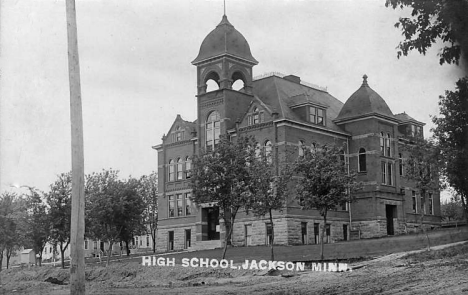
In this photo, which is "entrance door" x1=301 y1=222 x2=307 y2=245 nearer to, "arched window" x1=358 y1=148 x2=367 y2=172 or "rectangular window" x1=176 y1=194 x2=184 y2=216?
"arched window" x1=358 y1=148 x2=367 y2=172

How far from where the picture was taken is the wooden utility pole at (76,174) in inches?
678

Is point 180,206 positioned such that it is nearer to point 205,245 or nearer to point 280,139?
point 205,245

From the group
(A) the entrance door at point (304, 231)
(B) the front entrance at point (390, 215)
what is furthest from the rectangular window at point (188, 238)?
(B) the front entrance at point (390, 215)

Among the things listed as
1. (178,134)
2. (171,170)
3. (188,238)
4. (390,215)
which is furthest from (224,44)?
(390,215)

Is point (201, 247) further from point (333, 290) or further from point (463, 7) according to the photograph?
point (463, 7)

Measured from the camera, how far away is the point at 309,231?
5338 centimetres

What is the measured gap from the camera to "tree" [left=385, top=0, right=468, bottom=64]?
49.1 ft

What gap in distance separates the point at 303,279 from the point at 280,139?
26.8 metres

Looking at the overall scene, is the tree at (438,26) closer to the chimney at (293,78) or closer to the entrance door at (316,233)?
the entrance door at (316,233)

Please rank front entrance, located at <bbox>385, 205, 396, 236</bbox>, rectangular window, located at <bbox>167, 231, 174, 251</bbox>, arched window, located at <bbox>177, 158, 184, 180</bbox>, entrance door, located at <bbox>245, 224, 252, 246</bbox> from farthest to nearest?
rectangular window, located at <bbox>167, 231, 174, 251</bbox>
arched window, located at <bbox>177, 158, 184, 180</bbox>
front entrance, located at <bbox>385, 205, 396, 236</bbox>
entrance door, located at <bbox>245, 224, 252, 246</bbox>

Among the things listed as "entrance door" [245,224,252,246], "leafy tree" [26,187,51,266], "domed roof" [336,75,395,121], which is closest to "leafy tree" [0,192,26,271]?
"leafy tree" [26,187,51,266]

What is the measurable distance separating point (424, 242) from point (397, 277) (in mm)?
18303

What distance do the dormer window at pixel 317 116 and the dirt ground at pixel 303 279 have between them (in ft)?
75.0

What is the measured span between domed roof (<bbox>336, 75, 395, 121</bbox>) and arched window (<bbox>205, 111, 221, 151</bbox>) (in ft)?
A: 36.5
